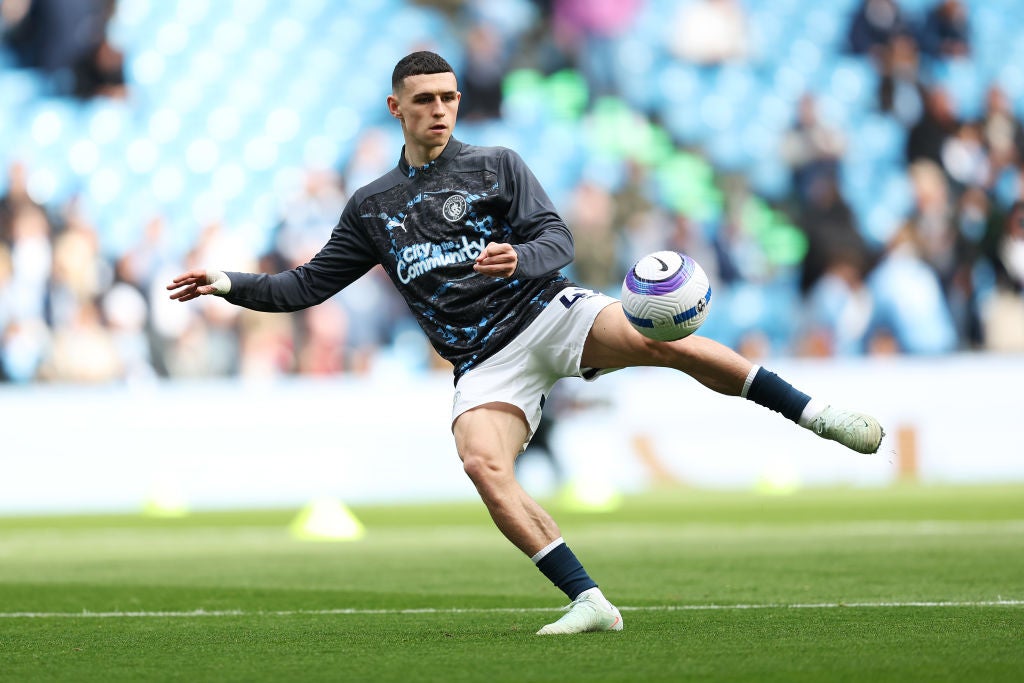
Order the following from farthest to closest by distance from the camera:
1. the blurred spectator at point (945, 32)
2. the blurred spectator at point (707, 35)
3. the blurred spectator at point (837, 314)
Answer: the blurred spectator at point (707, 35) < the blurred spectator at point (945, 32) < the blurred spectator at point (837, 314)

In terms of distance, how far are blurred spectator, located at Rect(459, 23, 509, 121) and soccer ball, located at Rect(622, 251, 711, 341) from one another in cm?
1477

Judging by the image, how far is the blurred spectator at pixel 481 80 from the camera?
20219 millimetres

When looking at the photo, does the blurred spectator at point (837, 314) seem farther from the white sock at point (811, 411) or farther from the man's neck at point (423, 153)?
the white sock at point (811, 411)

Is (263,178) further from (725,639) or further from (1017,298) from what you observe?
(725,639)

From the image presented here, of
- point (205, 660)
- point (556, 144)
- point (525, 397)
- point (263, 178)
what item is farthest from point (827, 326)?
point (205, 660)

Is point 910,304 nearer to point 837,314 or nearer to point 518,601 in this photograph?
point 837,314

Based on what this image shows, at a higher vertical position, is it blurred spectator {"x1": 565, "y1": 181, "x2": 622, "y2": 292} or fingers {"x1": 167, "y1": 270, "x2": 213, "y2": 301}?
blurred spectator {"x1": 565, "y1": 181, "x2": 622, "y2": 292}

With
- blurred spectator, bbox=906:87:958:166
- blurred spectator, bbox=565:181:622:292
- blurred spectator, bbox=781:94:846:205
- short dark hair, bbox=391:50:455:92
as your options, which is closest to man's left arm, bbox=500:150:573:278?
short dark hair, bbox=391:50:455:92

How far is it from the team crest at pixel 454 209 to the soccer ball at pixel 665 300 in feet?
2.57

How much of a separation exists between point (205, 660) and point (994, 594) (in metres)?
3.33

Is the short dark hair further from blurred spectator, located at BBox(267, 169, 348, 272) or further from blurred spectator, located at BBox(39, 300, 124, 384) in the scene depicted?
blurred spectator, located at BBox(267, 169, 348, 272)

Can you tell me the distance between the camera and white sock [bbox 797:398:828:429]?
5.65 metres

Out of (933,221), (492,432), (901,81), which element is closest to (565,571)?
(492,432)

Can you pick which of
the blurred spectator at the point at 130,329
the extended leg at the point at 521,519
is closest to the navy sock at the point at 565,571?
the extended leg at the point at 521,519
